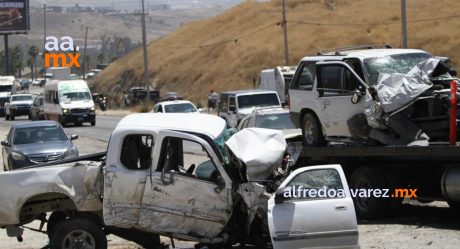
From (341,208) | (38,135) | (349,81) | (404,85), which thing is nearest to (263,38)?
(38,135)

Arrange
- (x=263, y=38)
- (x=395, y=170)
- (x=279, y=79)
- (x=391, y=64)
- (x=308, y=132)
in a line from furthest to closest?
(x=263, y=38) → (x=279, y=79) → (x=308, y=132) → (x=391, y=64) → (x=395, y=170)

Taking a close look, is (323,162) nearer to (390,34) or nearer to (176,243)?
(176,243)

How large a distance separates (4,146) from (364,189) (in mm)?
12165

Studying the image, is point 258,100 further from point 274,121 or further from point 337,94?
point 337,94

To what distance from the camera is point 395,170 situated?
12391 millimetres

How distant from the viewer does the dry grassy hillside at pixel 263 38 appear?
7912 centimetres

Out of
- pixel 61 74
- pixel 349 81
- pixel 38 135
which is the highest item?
pixel 61 74

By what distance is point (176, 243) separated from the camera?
11.5 m

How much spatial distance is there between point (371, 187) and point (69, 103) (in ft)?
112

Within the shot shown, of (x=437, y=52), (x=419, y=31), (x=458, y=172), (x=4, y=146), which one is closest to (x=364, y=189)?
(x=458, y=172)

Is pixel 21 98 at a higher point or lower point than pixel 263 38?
lower

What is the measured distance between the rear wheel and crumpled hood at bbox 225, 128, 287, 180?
174 inches

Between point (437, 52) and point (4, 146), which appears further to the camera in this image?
point (437, 52)

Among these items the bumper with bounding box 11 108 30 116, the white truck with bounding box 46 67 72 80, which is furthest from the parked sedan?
the white truck with bounding box 46 67 72 80
